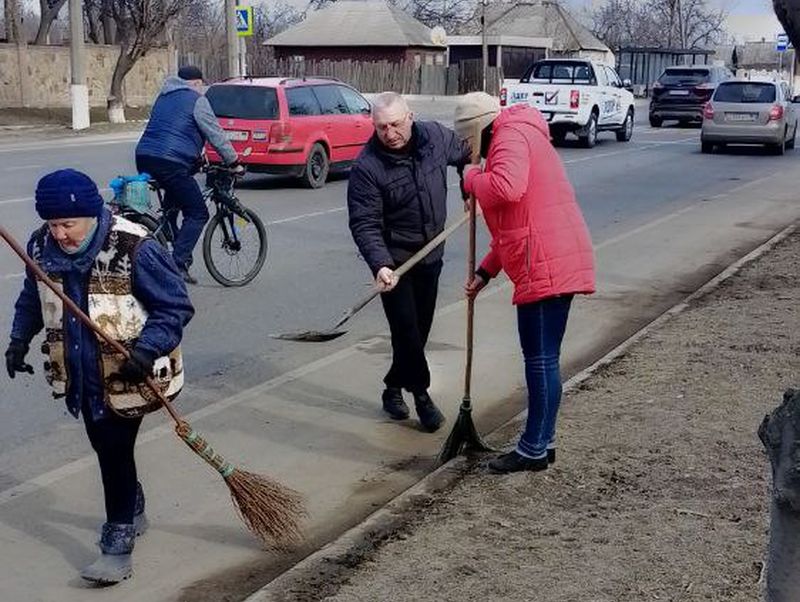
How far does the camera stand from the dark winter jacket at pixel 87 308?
407cm

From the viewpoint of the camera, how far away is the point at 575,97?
84.7 ft

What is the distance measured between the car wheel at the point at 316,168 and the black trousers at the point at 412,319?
11.4m

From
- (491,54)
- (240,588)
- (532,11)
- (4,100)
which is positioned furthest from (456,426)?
(532,11)

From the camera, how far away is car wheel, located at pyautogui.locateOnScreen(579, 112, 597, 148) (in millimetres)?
26406

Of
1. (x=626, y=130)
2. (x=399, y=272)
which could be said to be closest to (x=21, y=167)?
(x=626, y=130)

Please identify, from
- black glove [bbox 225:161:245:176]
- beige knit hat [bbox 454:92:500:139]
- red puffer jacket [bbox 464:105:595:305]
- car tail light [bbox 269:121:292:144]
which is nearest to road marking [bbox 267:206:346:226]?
car tail light [bbox 269:121:292:144]

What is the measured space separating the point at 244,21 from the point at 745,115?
16.0 meters

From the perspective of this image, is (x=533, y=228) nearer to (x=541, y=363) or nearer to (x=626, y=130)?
(x=541, y=363)

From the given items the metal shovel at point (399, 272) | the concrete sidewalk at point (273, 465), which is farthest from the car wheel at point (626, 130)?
the metal shovel at point (399, 272)

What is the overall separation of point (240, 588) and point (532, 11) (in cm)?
8149

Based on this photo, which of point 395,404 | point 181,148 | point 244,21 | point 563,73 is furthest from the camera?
point 244,21

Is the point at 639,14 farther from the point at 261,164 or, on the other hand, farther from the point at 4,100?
the point at 261,164

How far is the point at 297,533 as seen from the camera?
15.8ft

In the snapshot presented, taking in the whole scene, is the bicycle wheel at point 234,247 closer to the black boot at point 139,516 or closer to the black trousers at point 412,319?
the black trousers at point 412,319
